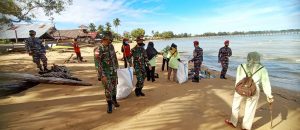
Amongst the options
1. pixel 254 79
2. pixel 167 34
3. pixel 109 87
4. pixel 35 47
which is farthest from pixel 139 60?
pixel 167 34

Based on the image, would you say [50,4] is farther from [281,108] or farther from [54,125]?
[281,108]

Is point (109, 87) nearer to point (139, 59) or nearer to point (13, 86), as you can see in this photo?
point (139, 59)

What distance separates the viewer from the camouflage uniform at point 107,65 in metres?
5.22

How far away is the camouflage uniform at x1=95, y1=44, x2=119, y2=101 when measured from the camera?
206 inches

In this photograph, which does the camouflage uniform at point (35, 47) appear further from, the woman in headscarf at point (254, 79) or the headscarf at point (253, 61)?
the headscarf at point (253, 61)

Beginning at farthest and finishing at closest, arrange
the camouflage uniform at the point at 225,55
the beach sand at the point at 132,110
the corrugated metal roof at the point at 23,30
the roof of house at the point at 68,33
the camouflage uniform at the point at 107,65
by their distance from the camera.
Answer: the roof of house at the point at 68,33
the corrugated metal roof at the point at 23,30
the camouflage uniform at the point at 225,55
the camouflage uniform at the point at 107,65
the beach sand at the point at 132,110

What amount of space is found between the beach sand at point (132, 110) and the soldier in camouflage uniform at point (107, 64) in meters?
0.61

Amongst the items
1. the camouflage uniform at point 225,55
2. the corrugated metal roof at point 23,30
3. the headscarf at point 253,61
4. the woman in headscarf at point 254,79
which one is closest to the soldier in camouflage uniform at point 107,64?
the woman in headscarf at point 254,79

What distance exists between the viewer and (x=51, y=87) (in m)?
7.90

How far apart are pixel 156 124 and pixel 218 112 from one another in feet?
5.93

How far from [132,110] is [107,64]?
1335 millimetres

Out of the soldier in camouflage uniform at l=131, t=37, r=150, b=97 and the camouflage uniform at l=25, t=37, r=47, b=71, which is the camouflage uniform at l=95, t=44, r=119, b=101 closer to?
the soldier in camouflage uniform at l=131, t=37, r=150, b=97

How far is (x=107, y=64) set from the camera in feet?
17.5

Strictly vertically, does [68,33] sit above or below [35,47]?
above
